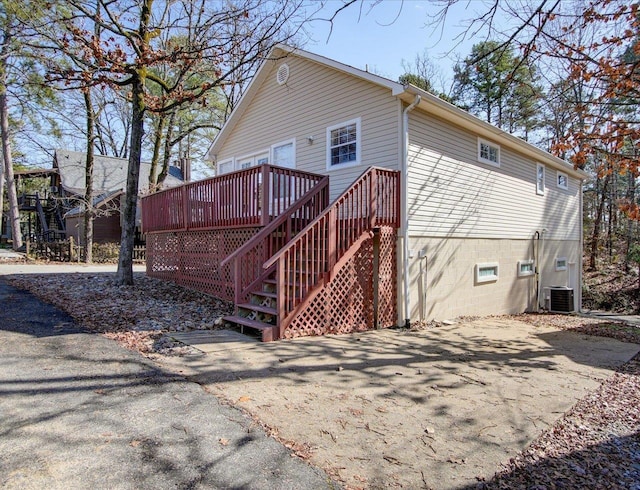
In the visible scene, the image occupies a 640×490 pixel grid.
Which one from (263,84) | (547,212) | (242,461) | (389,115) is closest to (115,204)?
(263,84)

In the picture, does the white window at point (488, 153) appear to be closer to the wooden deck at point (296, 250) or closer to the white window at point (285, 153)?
the wooden deck at point (296, 250)

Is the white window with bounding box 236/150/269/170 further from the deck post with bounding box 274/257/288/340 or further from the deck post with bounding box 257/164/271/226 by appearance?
the deck post with bounding box 274/257/288/340

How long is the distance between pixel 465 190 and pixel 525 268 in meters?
4.75

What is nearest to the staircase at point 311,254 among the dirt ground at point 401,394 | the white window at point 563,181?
the dirt ground at point 401,394

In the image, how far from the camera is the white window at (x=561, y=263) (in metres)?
14.8

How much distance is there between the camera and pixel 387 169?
767cm

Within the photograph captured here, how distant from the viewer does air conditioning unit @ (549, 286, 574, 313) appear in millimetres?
13008

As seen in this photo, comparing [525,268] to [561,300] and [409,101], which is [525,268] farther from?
[409,101]

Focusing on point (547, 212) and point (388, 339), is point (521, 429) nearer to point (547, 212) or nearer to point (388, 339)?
point (388, 339)

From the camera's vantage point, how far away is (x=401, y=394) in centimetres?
406

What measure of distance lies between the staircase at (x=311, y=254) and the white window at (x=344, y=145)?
1.48m

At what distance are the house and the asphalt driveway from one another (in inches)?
88.0

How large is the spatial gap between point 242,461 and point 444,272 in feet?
24.1

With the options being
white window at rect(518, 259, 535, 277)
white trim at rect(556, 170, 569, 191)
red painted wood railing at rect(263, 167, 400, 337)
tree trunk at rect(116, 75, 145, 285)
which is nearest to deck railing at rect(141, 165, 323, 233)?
tree trunk at rect(116, 75, 145, 285)
